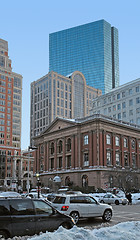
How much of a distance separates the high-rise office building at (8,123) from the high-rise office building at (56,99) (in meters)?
24.8

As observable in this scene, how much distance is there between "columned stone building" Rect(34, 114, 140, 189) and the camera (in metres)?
67.0

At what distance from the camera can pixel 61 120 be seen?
77062mm

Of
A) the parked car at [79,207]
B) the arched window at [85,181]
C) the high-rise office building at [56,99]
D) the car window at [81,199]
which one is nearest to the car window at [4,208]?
the parked car at [79,207]

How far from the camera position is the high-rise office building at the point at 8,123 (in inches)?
4469

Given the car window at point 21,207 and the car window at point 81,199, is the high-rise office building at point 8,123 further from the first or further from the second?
the car window at point 21,207

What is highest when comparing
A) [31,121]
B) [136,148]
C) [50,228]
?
[31,121]

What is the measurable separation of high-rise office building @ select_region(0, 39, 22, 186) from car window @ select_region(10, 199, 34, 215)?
101 meters

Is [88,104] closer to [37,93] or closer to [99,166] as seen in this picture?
[37,93]

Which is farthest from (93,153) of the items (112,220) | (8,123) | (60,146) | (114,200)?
(8,123)

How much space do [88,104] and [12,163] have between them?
218 feet

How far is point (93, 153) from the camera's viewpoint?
6806cm

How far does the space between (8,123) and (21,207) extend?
105 meters

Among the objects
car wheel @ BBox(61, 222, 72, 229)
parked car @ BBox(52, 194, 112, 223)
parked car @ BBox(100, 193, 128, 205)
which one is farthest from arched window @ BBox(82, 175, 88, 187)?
car wheel @ BBox(61, 222, 72, 229)

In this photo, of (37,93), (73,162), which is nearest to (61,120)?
(73,162)
